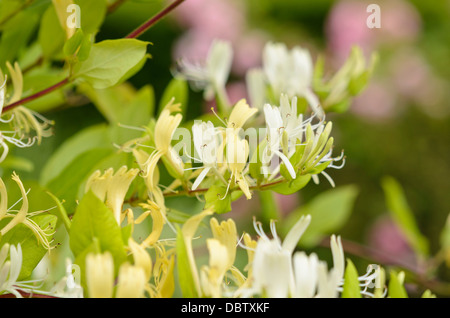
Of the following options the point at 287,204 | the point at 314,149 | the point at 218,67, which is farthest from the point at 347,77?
the point at 287,204

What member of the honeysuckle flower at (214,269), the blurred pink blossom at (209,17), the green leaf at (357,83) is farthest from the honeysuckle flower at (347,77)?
the blurred pink blossom at (209,17)

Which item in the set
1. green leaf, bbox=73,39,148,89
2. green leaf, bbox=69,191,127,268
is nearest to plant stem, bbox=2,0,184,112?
green leaf, bbox=73,39,148,89

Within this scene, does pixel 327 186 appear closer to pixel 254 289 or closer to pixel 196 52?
pixel 196 52

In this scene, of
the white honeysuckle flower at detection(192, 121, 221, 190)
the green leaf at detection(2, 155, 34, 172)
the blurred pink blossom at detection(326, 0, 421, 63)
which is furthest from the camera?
the blurred pink blossom at detection(326, 0, 421, 63)

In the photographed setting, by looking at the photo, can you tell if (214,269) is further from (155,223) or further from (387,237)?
(387,237)

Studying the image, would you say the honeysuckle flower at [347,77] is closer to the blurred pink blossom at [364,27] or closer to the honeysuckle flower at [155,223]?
the honeysuckle flower at [155,223]

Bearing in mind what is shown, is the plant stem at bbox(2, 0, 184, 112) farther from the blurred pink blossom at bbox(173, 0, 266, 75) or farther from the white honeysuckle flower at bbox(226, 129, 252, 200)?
the blurred pink blossom at bbox(173, 0, 266, 75)

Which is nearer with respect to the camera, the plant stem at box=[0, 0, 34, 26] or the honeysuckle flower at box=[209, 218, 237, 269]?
the honeysuckle flower at box=[209, 218, 237, 269]
